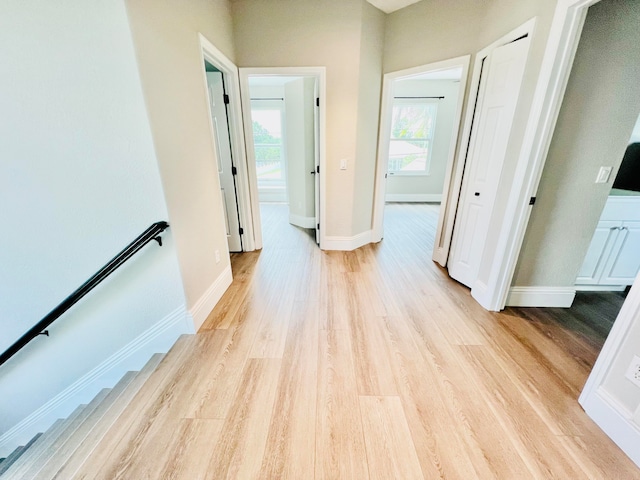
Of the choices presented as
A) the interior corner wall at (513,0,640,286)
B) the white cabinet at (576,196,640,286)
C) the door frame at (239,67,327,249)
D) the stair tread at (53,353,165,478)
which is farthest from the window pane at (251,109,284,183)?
the white cabinet at (576,196,640,286)

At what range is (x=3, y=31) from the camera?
124cm

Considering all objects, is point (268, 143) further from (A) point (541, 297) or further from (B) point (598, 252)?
(B) point (598, 252)

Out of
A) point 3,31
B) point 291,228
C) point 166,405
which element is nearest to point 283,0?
point 3,31

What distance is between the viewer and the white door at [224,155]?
8.87 feet

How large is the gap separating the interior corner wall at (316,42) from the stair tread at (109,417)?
2724mm

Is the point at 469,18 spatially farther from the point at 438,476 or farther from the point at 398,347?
the point at 438,476

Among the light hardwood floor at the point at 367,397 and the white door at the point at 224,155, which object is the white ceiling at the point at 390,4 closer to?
the white door at the point at 224,155

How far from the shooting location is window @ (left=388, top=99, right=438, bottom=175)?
18.1 feet

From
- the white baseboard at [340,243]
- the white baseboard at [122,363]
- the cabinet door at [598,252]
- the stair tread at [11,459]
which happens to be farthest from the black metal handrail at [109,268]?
the cabinet door at [598,252]

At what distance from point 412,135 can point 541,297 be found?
4565 millimetres

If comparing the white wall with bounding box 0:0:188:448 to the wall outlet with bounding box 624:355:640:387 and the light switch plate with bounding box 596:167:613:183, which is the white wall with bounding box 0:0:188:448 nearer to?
the wall outlet with bounding box 624:355:640:387

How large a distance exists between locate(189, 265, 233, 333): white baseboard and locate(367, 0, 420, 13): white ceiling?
10.1ft

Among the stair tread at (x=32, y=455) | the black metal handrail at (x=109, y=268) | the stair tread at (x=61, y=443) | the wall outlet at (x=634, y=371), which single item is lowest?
the stair tread at (x=32, y=455)

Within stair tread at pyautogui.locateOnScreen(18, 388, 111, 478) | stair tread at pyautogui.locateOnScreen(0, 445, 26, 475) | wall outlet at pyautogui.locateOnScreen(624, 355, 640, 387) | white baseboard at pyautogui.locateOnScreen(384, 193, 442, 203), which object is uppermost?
wall outlet at pyautogui.locateOnScreen(624, 355, 640, 387)
